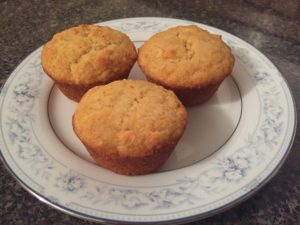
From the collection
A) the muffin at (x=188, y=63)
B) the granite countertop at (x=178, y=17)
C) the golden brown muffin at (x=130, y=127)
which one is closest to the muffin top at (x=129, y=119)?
the golden brown muffin at (x=130, y=127)

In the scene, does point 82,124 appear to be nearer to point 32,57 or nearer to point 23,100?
point 23,100

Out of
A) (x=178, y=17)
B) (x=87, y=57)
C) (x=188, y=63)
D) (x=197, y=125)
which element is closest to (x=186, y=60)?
(x=188, y=63)

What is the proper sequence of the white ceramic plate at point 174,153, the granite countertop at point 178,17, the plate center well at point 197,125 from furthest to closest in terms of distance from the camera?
the granite countertop at point 178,17 → the plate center well at point 197,125 → the white ceramic plate at point 174,153

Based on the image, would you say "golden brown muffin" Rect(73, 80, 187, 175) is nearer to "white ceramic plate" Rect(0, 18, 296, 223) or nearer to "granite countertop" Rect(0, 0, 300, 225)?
"white ceramic plate" Rect(0, 18, 296, 223)

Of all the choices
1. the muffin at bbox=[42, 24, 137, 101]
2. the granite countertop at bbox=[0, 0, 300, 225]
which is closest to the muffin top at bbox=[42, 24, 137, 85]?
the muffin at bbox=[42, 24, 137, 101]

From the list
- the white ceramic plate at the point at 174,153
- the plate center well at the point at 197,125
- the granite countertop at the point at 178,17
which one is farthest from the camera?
the granite countertop at the point at 178,17

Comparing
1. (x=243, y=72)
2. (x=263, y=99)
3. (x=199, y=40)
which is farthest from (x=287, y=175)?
(x=199, y=40)

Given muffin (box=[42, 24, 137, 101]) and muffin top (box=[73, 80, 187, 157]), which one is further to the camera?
A: muffin (box=[42, 24, 137, 101])

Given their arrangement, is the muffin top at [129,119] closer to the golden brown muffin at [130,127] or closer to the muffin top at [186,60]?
the golden brown muffin at [130,127]
